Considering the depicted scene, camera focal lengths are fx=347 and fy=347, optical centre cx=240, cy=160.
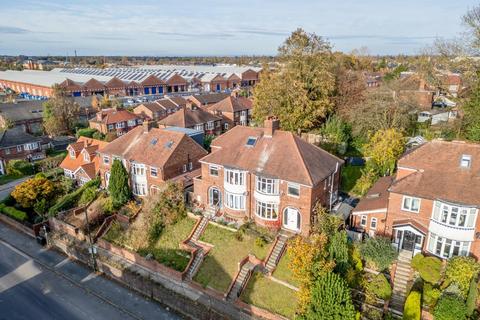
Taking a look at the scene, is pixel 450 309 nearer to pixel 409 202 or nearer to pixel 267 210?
pixel 409 202

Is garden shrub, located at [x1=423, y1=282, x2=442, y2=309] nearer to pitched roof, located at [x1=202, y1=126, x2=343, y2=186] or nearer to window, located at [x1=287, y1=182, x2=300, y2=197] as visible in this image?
pitched roof, located at [x1=202, y1=126, x2=343, y2=186]

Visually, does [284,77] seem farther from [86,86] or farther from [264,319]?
[86,86]

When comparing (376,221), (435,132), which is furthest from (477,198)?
(435,132)

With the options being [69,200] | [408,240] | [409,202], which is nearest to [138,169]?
[69,200]

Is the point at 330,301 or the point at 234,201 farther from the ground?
the point at 234,201

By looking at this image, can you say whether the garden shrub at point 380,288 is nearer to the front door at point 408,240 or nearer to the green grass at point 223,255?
the front door at point 408,240

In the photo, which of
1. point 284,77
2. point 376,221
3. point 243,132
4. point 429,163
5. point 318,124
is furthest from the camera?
point 318,124

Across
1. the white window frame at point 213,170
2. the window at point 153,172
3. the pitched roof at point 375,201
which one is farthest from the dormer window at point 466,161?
the window at point 153,172
